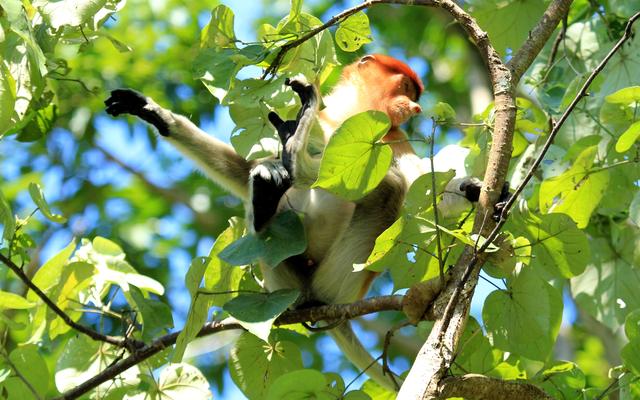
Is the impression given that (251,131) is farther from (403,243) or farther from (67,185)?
(67,185)

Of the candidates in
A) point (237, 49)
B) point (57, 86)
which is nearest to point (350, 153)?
point (237, 49)

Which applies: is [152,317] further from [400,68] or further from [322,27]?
[400,68]

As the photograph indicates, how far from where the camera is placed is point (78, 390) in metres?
3.08

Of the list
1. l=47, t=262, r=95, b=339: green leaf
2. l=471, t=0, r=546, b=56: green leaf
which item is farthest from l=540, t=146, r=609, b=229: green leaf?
l=47, t=262, r=95, b=339: green leaf

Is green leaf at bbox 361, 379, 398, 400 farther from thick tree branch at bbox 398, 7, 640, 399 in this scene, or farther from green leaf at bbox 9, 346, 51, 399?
green leaf at bbox 9, 346, 51, 399

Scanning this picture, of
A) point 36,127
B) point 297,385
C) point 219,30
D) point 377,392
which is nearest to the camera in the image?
point 297,385

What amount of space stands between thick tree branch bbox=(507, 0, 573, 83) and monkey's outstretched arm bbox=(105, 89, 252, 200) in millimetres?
1670

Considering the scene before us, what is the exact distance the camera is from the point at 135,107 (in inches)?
147

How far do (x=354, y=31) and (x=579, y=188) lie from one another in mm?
926

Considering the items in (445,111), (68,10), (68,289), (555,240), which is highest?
(445,111)

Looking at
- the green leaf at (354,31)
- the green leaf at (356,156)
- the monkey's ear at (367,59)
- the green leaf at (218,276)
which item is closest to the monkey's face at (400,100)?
the monkey's ear at (367,59)

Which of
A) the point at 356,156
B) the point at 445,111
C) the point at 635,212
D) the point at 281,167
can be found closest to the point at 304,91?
the point at 281,167

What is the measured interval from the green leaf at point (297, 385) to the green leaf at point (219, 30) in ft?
4.03

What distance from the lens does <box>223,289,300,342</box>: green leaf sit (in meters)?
2.66
